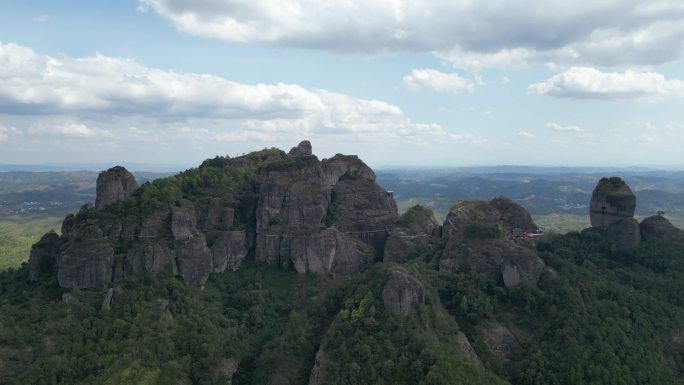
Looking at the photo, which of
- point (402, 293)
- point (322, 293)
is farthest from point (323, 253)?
point (402, 293)

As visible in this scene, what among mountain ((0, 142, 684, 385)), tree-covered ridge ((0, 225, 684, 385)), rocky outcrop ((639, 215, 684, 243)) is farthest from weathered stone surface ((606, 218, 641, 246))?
tree-covered ridge ((0, 225, 684, 385))

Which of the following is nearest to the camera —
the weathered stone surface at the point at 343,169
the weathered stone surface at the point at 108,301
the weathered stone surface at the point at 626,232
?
the weathered stone surface at the point at 108,301

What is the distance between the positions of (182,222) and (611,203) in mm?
63078

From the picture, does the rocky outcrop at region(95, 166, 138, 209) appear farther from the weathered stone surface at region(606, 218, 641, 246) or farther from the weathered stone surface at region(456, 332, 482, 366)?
the weathered stone surface at region(606, 218, 641, 246)

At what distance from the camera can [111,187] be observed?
7394 cm

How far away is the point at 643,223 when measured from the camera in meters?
75.6

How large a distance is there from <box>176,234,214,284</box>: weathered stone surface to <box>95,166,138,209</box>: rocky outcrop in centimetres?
1461

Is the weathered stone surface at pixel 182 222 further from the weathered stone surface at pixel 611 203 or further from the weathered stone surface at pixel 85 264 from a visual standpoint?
the weathered stone surface at pixel 611 203

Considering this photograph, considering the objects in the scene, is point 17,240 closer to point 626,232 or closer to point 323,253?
point 323,253

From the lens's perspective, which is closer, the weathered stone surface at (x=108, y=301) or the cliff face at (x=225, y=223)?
the weathered stone surface at (x=108, y=301)

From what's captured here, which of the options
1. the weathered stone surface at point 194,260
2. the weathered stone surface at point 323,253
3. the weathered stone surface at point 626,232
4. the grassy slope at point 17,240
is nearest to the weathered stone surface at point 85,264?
the weathered stone surface at point 194,260

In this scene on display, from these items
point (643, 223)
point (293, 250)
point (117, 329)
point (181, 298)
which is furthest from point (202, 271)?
point (643, 223)

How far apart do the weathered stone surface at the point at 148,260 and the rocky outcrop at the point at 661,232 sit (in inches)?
2715

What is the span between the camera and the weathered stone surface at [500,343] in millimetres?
51406
